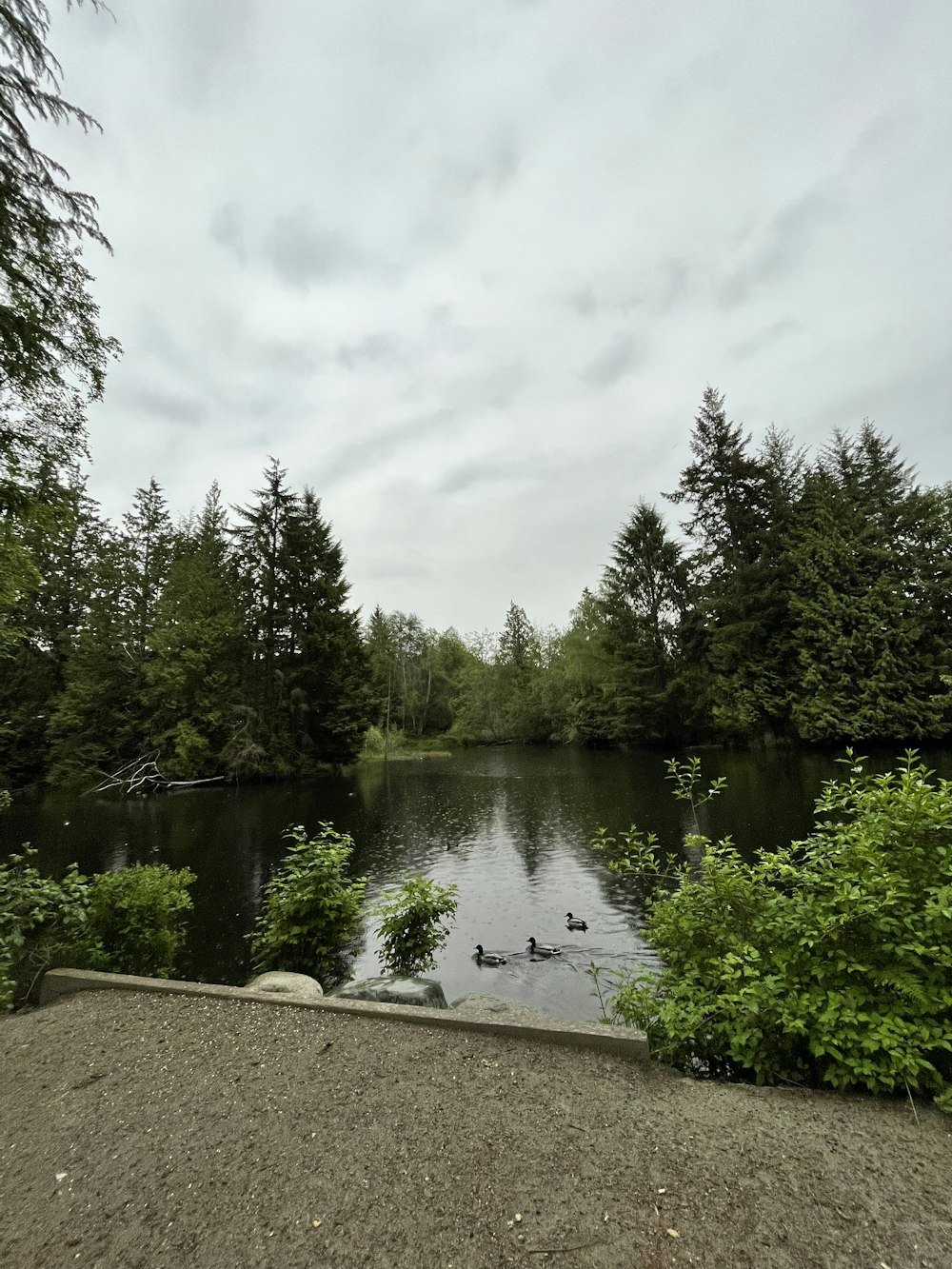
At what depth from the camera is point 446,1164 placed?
2.29 meters

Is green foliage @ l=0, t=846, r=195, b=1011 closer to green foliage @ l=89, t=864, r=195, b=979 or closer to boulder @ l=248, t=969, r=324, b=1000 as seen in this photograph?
green foliage @ l=89, t=864, r=195, b=979

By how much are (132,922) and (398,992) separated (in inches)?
100

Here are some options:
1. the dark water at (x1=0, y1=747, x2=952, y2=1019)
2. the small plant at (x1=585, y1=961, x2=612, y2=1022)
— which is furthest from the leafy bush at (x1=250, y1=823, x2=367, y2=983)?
the small plant at (x1=585, y1=961, x2=612, y2=1022)

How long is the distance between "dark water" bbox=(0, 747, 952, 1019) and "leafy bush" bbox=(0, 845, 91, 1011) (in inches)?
79.2

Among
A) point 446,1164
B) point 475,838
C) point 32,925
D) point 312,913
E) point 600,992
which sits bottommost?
point 600,992

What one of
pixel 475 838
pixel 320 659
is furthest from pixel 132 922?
pixel 320 659

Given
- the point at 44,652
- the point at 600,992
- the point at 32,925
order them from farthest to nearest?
the point at 44,652 → the point at 600,992 → the point at 32,925

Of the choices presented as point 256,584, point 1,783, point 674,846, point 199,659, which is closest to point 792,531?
point 674,846

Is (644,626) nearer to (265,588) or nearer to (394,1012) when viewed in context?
(265,588)

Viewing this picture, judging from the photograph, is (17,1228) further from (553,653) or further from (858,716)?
(553,653)

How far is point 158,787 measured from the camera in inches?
1019

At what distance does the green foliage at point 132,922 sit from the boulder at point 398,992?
1.81 meters

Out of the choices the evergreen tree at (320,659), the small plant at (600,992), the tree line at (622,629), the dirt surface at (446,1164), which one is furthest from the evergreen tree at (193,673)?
the dirt surface at (446,1164)

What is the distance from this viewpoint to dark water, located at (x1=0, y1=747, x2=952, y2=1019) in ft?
23.2
